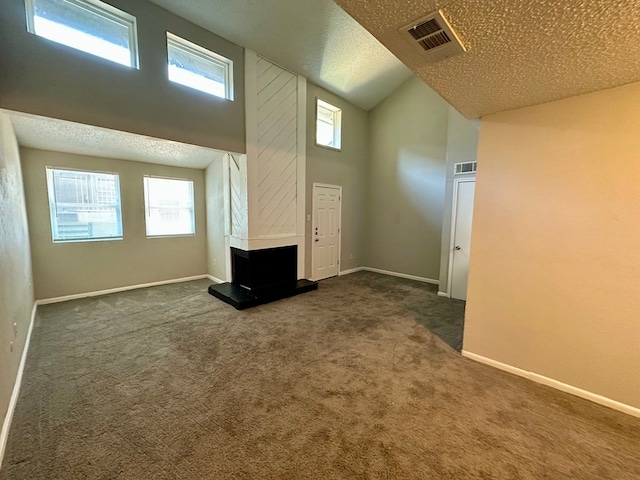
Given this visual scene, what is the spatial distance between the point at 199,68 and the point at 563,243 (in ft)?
16.0

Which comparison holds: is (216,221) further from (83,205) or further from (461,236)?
(461,236)

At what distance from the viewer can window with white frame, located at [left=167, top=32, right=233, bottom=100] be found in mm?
3531

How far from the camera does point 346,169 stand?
6.11 metres

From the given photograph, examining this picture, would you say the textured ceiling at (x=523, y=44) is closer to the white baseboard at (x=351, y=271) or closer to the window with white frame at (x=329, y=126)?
the window with white frame at (x=329, y=126)

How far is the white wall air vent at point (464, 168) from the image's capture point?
14.1 feet

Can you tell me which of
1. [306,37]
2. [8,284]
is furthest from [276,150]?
[8,284]

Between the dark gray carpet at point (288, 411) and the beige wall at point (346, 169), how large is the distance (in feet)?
9.59

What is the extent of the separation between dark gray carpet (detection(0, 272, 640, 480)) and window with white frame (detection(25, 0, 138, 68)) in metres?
3.23

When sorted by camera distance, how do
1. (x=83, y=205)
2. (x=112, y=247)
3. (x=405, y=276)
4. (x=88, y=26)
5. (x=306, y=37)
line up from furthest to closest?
(x=405, y=276) < (x=112, y=247) < (x=83, y=205) < (x=306, y=37) < (x=88, y=26)

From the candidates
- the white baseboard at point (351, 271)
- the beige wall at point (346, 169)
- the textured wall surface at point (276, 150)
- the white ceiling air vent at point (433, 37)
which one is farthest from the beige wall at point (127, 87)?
the white baseboard at point (351, 271)

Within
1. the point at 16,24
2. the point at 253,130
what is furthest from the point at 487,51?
the point at 16,24

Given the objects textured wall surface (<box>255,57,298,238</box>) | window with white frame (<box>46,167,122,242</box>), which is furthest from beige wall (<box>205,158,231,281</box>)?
window with white frame (<box>46,167,122,242</box>)

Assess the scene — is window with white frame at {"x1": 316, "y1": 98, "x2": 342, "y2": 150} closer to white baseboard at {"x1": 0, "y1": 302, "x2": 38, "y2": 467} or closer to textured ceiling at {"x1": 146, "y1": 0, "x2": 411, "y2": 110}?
textured ceiling at {"x1": 146, "y1": 0, "x2": 411, "y2": 110}

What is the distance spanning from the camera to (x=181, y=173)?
5.33 m
